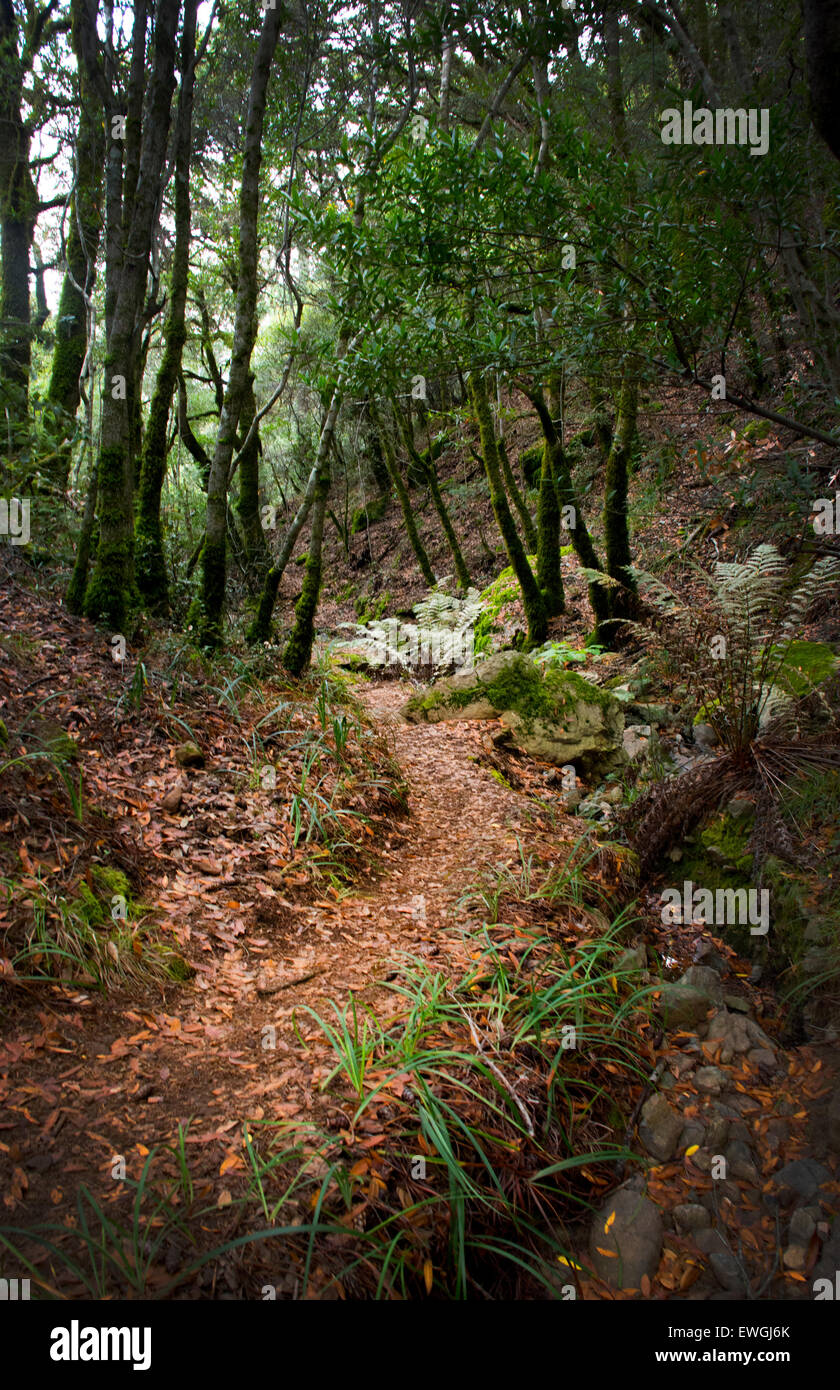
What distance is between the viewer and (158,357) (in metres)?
18.9

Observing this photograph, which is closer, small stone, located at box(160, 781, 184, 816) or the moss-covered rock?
small stone, located at box(160, 781, 184, 816)

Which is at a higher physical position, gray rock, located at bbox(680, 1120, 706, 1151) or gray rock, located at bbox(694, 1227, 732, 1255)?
gray rock, located at bbox(680, 1120, 706, 1151)

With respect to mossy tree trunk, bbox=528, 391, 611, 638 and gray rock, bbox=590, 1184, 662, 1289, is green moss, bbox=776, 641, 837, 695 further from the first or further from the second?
mossy tree trunk, bbox=528, 391, 611, 638

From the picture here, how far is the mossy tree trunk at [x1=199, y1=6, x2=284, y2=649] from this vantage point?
5973 mm

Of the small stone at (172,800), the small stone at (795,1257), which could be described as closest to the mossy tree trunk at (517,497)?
the small stone at (172,800)

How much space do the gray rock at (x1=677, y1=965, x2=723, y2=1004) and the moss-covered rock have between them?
3111mm

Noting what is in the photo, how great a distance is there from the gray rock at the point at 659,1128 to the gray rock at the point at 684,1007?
460 millimetres

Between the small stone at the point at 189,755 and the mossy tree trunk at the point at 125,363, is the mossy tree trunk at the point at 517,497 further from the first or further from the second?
the small stone at the point at 189,755

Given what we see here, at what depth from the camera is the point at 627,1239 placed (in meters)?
2.36

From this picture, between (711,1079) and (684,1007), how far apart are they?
0.37 m

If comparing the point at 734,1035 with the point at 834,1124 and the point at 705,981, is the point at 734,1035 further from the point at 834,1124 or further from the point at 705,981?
the point at 834,1124

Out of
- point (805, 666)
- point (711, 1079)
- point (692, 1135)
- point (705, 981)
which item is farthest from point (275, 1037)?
point (805, 666)

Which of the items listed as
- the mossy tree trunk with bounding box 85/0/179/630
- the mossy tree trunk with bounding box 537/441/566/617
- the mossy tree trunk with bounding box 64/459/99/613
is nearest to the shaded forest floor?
the mossy tree trunk with bounding box 85/0/179/630

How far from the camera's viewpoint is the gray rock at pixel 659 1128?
269 cm
